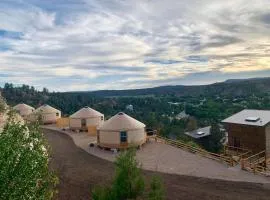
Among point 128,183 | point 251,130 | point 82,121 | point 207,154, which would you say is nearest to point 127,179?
point 128,183

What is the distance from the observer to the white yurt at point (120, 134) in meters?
20.9

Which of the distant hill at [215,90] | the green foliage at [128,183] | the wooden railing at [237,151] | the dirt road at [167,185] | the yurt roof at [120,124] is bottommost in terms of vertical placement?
the dirt road at [167,185]

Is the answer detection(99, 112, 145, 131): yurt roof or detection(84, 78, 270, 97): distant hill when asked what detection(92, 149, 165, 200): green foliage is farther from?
detection(84, 78, 270, 97): distant hill

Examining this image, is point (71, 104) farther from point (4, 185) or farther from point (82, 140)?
point (4, 185)

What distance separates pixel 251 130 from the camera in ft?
62.8

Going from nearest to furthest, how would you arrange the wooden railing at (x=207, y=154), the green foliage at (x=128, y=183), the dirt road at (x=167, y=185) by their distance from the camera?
the green foliage at (x=128, y=183) < the dirt road at (x=167, y=185) < the wooden railing at (x=207, y=154)

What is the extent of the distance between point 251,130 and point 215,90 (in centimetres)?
12551

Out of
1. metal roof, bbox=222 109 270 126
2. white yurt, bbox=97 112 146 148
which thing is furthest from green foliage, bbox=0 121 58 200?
metal roof, bbox=222 109 270 126

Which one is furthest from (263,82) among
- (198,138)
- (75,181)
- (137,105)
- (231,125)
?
(75,181)

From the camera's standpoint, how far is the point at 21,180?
5551 mm

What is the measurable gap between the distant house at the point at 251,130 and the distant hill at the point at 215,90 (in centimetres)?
10128

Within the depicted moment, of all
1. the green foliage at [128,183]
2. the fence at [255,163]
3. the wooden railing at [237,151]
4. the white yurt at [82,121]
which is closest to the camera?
the green foliage at [128,183]

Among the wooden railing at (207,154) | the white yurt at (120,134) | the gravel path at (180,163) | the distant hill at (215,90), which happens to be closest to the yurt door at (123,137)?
the white yurt at (120,134)

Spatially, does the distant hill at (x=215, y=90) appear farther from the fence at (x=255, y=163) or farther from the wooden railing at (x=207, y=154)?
the fence at (x=255, y=163)
